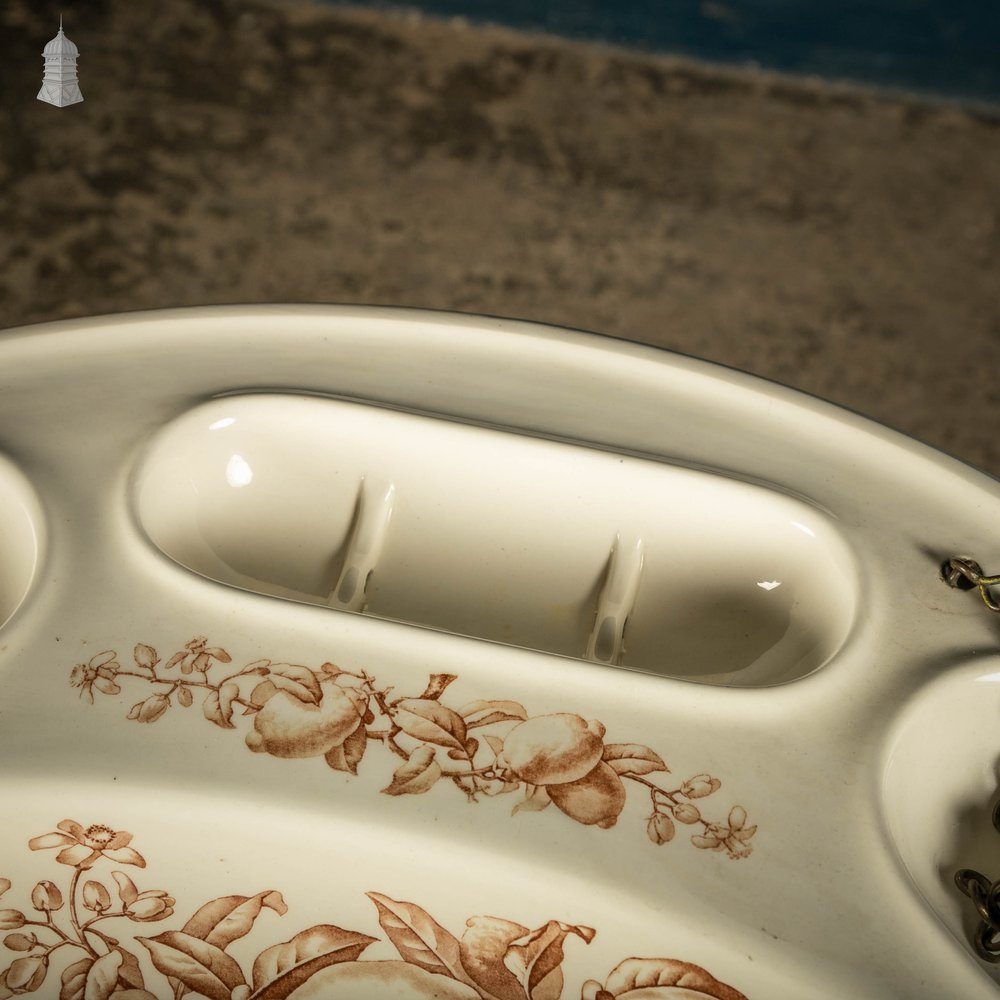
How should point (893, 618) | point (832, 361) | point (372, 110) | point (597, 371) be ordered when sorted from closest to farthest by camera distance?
point (893, 618) < point (597, 371) < point (832, 361) < point (372, 110)

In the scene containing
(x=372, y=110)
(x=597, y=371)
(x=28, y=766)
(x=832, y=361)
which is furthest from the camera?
(x=372, y=110)

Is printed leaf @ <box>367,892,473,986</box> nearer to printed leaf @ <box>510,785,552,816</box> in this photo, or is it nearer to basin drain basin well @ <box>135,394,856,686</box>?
printed leaf @ <box>510,785,552,816</box>

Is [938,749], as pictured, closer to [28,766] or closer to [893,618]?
[893,618]

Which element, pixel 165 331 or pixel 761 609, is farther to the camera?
pixel 165 331

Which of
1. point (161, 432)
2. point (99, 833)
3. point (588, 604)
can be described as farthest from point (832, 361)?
point (99, 833)

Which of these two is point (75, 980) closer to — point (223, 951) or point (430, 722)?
point (223, 951)

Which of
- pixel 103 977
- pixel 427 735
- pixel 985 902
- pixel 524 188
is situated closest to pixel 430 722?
pixel 427 735

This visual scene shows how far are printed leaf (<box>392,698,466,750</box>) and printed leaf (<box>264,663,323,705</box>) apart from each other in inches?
2.6

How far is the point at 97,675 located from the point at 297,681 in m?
0.16

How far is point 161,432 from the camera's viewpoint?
103 cm

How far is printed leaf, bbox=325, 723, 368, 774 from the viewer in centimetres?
84

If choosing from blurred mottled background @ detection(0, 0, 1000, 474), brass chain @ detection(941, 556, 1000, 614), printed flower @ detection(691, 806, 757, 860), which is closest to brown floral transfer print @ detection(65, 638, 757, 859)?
printed flower @ detection(691, 806, 757, 860)

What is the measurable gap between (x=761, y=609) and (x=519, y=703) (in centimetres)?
27

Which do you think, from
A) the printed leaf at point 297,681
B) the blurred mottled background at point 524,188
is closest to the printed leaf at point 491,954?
the printed leaf at point 297,681
